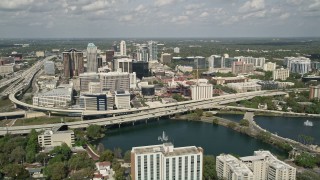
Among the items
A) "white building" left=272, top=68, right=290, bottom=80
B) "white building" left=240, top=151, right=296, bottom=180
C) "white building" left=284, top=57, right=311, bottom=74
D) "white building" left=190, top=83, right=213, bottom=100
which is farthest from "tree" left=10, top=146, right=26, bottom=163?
"white building" left=284, top=57, right=311, bottom=74

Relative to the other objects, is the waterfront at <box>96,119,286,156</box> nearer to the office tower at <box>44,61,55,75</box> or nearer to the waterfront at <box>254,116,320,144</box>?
the waterfront at <box>254,116,320,144</box>

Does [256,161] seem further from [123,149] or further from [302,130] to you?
[302,130]

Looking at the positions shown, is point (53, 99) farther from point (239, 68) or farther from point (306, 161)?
point (239, 68)

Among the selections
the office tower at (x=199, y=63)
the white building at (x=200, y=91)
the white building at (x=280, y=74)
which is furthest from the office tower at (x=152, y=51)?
the white building at (x=200, y=91)

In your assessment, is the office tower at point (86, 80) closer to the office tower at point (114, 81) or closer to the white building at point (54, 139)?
the office tower at point (114, 81)

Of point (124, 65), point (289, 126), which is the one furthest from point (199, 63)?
point (289, 126)

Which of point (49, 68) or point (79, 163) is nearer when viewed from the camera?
point (79, 163)
